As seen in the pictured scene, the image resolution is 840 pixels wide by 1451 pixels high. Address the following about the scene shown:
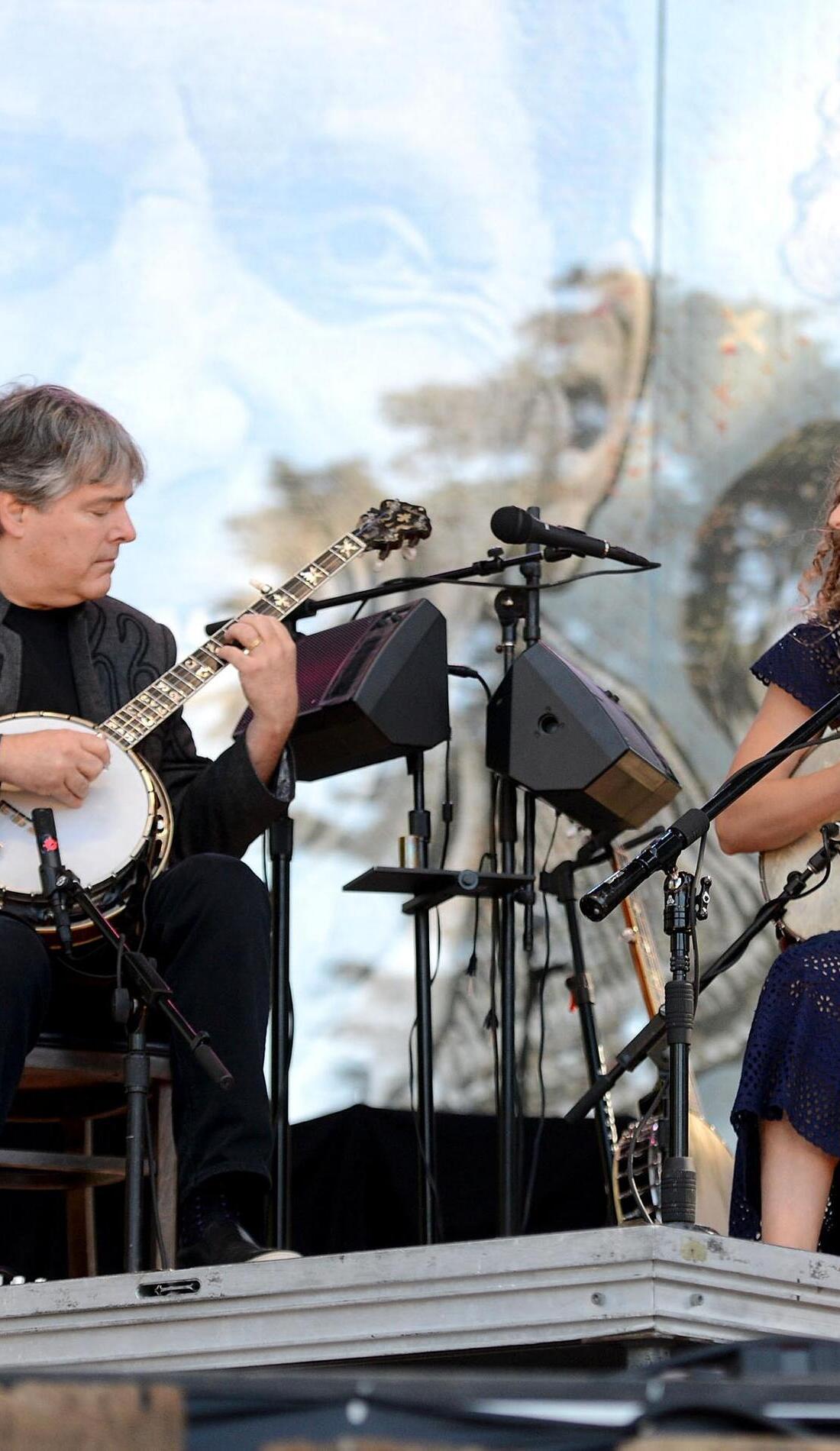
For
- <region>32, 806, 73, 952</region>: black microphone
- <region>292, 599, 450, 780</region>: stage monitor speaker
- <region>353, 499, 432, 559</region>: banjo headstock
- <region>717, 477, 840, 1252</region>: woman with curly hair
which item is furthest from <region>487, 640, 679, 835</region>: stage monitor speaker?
<region>32, 806, 73, 952</region>: black microphone

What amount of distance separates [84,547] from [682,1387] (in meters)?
1.75

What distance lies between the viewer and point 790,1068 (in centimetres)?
176

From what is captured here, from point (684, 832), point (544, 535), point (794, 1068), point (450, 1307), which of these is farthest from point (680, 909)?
point (544, 535)

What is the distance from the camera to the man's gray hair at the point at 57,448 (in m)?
2.16

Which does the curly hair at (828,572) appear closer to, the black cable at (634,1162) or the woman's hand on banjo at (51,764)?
the black cable at (634,1162)

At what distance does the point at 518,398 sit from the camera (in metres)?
3.69

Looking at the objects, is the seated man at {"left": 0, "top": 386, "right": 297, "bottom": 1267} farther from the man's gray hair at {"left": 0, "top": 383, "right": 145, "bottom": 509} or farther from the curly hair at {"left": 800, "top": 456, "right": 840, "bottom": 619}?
the curly hair at {"left": 800, "top": 456, "right": 840, "bottom": 619}

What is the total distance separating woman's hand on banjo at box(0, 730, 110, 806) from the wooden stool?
0.94 feet

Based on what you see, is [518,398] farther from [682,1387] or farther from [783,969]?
[682,1387]

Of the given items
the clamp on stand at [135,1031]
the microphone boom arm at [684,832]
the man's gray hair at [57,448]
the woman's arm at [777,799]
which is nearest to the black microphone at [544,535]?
the woman's arm at [777,799]

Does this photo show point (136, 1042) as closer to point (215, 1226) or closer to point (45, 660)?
point (215, 1226)

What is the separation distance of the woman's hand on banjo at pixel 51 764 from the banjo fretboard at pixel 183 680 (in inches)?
4.0

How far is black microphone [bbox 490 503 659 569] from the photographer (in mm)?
2318

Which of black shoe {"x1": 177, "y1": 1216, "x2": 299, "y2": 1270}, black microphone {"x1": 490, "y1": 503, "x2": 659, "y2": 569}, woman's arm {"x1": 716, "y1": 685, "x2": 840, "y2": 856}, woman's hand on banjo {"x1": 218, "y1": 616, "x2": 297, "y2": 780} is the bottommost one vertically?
black shoe {"x1": 177, "y1": 1216, "x2": 299, "y2": 1270}
